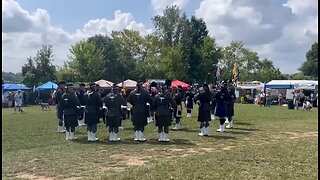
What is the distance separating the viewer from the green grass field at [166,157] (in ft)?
27.6

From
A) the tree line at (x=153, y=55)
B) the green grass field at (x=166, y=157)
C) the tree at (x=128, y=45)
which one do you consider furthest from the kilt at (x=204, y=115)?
the tree at (x=128, y=45)

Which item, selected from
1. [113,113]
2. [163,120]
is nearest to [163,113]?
[163,120]

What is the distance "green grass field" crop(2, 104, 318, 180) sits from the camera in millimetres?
8422

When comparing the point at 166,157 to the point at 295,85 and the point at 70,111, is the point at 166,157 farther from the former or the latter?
the point at 295,85

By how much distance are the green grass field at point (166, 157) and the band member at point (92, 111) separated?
0.47 metres

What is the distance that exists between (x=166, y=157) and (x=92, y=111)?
4.39m

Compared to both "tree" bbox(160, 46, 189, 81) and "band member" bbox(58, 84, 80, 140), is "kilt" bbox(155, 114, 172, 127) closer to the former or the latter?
"band member" bbox(58, 84, 80, 140)

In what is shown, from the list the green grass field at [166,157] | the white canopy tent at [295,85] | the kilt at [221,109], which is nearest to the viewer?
the green grass field at [166,157]

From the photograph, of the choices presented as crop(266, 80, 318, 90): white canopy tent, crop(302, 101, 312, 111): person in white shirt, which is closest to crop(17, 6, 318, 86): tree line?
crop(266, 80, 318, 90): white canopy tent

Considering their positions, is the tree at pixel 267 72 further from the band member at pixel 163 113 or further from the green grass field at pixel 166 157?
the band member at pixel 163 113

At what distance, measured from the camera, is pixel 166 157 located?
414 inches

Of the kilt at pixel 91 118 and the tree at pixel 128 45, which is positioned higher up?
the tree at pixel 128 45

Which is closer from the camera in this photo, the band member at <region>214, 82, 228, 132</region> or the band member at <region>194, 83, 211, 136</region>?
the band member at <region>194, 83, 211, 136</region>

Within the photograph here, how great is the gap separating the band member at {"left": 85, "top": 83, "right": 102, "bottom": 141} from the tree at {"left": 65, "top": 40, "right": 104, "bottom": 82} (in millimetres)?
48135
